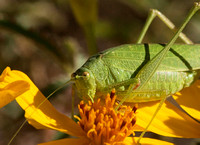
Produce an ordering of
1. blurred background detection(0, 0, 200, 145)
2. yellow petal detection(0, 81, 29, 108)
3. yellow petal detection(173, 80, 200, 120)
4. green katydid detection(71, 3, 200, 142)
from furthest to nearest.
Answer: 1. blurred background detection(0, 0, 200, 145)
2. yellow petal detection(173, 80, 200, 120)
3. green katydid detection(71, 3, 200, 142)
4. yellow petal detection(0, 81, 29, 108)

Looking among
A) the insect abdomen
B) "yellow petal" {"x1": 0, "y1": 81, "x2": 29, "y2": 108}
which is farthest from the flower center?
"yellow petal" {"x1": 0, "y1": 81, "x2": 29, "y2": 108}

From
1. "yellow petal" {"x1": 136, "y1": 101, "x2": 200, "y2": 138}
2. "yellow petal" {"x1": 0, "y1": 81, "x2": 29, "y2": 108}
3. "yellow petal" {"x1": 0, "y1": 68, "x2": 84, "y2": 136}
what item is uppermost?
"yellow petal" {"x1": 0, "y1": 81, "x2": 29, "y2": 108}

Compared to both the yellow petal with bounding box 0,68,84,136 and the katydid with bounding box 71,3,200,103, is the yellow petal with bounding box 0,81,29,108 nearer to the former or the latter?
the yellow petal with bounding box 0,68,84,136

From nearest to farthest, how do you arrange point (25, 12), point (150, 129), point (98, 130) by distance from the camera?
point (98, 130), point (150, 129), point (25, 12)

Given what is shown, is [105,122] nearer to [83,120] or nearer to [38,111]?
[83,120]

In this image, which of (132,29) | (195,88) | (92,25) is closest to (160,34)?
(132,29)

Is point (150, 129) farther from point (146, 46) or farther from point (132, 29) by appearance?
point (132, 29)

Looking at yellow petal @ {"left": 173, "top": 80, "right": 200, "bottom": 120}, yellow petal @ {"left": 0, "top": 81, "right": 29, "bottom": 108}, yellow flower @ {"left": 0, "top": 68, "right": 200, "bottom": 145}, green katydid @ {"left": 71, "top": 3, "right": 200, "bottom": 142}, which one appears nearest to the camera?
yellow petal @ {"left": 0, "top": 81, "right": 29, "bottom": 108}

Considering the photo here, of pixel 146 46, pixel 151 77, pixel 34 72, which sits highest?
pixel 146 46

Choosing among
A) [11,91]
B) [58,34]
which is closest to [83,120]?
[11,91]
